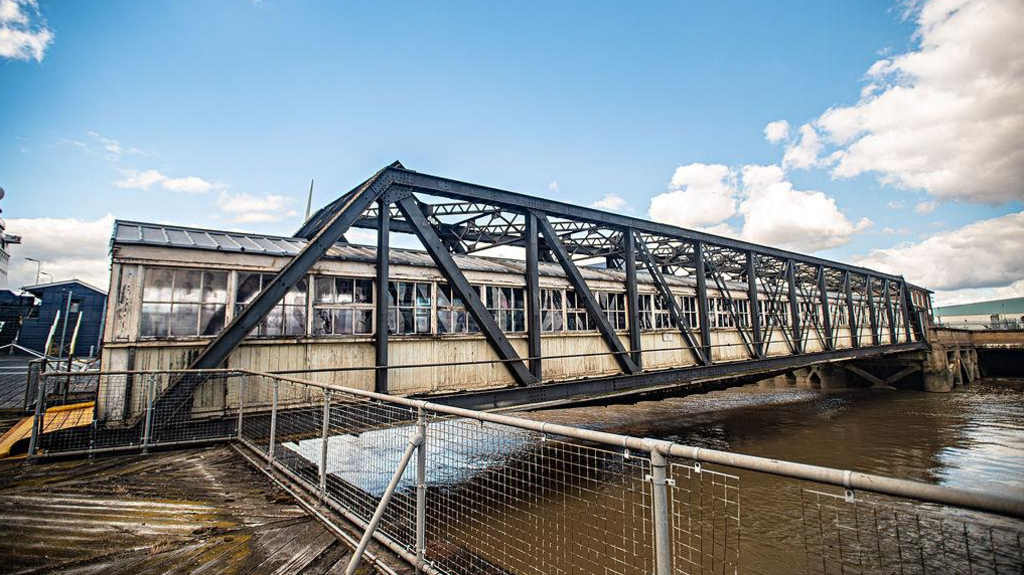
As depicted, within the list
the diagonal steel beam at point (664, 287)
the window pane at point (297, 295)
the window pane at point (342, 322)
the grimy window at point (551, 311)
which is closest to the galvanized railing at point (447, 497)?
the window pane at point (342, 322)

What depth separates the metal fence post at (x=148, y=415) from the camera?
23.7 feet

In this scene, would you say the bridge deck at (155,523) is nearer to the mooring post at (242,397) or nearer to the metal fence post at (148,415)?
the metal fence post at (148,415)

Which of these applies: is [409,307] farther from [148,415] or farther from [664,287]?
[664,287]

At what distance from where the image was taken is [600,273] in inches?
621

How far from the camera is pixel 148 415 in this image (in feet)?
23.6

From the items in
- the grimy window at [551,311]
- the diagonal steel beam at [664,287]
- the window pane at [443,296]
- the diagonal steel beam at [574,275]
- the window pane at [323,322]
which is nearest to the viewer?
the window pane at [323,322]

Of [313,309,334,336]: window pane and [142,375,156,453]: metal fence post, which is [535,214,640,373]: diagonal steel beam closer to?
[313,309,334,336]: window pane

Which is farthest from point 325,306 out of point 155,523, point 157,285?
point 155,523

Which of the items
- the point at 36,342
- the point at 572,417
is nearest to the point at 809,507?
the point at 572,417

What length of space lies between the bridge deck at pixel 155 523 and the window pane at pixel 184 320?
2.27 metres

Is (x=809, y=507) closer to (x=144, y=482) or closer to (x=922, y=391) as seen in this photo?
(x=144, y=482)

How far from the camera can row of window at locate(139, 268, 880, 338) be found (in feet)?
26.2

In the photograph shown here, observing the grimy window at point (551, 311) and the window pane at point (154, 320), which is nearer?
the window pane at point (154, 320)

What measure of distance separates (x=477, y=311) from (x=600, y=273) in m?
7.47
